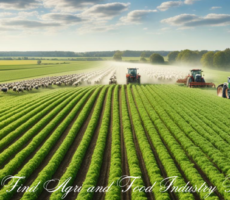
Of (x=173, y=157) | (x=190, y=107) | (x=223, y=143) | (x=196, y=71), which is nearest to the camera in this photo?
(x=173, y=157)

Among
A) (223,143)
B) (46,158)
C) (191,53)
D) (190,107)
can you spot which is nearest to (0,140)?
(46,158)

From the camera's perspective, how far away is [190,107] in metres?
25.0

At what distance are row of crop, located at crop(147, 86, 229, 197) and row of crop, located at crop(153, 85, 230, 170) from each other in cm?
32

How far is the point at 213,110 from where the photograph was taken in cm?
2345

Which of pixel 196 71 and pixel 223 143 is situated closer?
pixel 223 143

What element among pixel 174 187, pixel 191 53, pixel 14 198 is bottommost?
pixel 14 198

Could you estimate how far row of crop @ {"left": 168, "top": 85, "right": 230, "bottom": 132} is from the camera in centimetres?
1908

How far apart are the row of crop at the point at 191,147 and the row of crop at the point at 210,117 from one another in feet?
6.40

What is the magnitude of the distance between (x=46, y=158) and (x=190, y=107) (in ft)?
55.6

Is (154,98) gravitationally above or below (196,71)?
below

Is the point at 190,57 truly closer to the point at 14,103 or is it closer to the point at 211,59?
the point at 211,59

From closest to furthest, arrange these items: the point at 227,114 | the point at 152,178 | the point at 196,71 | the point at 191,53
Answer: the point at 152,178 < the point at 227,114 < the point at 196,71 < the point at 191,53

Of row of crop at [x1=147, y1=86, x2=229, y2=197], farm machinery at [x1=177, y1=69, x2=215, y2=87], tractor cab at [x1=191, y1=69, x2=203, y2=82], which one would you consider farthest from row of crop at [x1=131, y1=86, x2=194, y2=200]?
tractor cab at [x1=191, y1=69, x2=203, y2=82]

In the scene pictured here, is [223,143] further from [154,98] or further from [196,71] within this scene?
[196,71]
